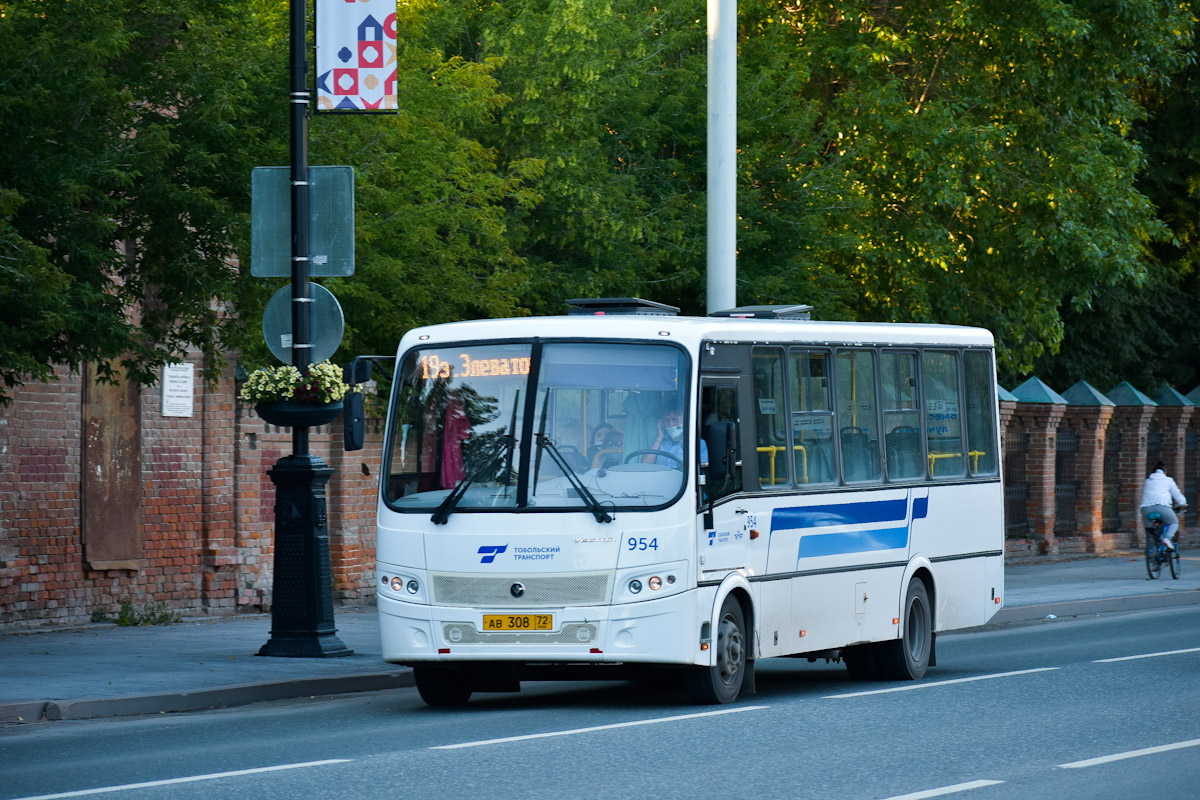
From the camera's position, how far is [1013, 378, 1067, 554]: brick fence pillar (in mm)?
36344

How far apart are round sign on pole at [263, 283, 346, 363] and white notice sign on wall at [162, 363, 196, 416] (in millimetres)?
4524

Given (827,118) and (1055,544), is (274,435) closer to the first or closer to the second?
(827,118)

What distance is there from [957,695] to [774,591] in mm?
1532

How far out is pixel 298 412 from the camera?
55.0ft

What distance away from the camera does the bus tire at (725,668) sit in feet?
44.9

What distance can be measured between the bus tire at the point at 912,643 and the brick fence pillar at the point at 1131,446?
23874 mm

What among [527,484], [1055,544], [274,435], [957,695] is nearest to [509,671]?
[527,484]

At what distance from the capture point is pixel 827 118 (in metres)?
30.8

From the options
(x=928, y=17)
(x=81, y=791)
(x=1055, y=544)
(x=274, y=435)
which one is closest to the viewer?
(x=81, y=791)

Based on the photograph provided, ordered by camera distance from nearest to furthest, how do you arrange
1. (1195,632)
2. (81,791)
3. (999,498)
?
1. (81,791)
2. (999,498)
3. (1195,632)

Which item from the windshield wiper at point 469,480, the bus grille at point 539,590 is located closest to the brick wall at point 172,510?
the windshield wiper at point 469,480

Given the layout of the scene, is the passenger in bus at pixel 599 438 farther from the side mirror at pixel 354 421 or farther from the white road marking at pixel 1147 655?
the white road marking at pixel 1147 655

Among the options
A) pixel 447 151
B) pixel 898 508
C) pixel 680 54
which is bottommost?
pixel 898 508

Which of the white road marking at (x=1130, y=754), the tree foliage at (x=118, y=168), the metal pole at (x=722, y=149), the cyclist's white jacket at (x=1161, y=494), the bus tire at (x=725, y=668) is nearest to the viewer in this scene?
the white road marking at (x=1130, y=754)
